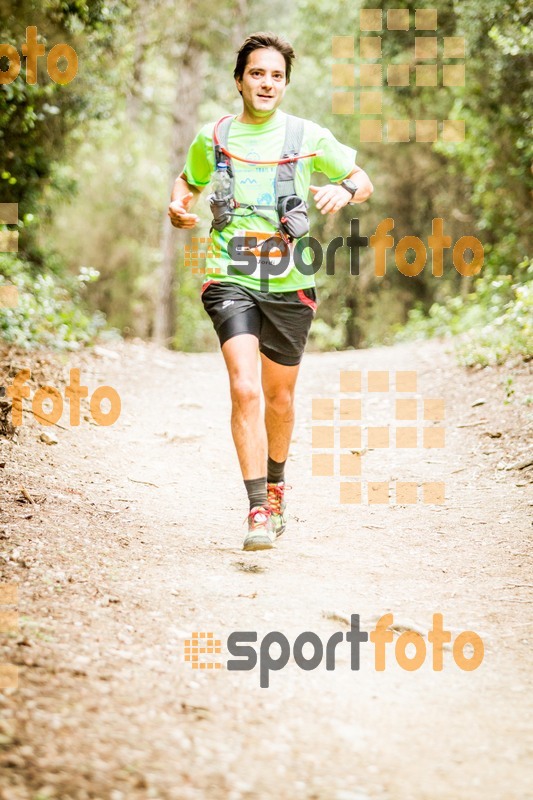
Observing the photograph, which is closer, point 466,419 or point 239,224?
point 239,224

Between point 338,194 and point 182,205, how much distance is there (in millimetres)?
837

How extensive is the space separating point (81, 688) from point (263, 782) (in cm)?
72

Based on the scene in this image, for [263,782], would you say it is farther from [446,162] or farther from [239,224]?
[446,162]

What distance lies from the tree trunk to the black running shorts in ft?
45.9

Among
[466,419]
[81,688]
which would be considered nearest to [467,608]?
[81,688]

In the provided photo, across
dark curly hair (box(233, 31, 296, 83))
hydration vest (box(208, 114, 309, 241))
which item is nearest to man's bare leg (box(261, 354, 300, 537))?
hydration vest (box(208, 114, 309, 241))

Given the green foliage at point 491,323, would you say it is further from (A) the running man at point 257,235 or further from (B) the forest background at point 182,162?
(A) the running man at point 257,235

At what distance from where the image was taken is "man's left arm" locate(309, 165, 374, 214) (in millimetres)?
4492

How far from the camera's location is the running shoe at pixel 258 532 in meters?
4.55

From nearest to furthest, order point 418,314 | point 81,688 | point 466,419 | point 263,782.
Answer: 1. point 263,782
2. point 81,688
3. point 466,419
4. point 418,314

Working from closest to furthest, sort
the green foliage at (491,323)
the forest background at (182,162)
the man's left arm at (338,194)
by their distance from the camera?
the man's left arm at (338,194), the green foliage at (491,323), the forest background at (182,162)

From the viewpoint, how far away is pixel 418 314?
18.3 m

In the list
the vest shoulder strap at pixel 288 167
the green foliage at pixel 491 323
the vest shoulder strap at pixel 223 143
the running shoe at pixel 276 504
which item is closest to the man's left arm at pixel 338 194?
the vest shoulder strap at pixel 288 167

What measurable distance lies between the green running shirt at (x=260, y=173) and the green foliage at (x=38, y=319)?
4.84 meters
